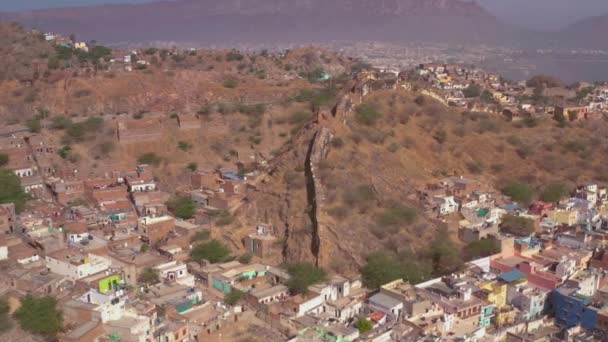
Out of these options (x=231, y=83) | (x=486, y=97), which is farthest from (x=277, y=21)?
(x=486, y=97)

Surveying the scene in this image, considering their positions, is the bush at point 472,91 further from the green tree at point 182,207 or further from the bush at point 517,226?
the green tree at point 182,207

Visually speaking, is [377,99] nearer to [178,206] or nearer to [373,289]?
[178,206]

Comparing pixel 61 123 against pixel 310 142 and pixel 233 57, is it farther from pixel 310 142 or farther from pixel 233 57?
pixel 233 57

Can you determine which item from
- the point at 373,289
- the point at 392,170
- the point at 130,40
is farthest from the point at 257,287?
the point at 130,40

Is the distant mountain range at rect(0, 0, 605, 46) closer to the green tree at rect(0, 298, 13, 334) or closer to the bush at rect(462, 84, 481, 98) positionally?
the bush at rect(462, 84, 481, 98)

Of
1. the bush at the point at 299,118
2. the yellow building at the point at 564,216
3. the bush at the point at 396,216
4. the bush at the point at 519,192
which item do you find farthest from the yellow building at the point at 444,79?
the bush at the point at 396,216

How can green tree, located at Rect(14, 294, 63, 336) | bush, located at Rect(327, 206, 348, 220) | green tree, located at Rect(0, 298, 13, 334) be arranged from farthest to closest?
bush, located at Rect(327, 206, 348, 220) → green tree, located at Rect(0, 298, 13, 334) → green tree, located at Rect(14, 294, 63, 336)

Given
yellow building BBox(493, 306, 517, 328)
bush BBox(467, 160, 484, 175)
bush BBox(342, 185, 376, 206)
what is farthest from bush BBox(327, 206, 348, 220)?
bush BBox(467, 160, 484, 175)
